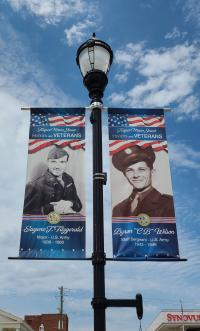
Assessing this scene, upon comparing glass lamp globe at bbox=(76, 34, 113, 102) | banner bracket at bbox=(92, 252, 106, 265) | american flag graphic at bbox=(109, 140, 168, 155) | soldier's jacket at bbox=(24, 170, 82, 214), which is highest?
glass lamp globe at bbox=(76, 34, 113, 102)

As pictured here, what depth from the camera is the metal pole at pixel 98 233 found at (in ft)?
17.7

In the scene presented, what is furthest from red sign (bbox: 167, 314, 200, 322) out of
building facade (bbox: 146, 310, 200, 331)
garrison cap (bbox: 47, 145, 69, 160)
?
garrison cap (bbox: 47, 145, 69, 160)

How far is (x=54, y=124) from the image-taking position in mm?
8016

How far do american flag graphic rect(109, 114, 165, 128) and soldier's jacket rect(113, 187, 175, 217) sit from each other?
1.27m

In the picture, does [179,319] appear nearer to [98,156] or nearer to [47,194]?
[47,194]

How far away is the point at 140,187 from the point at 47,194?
1449mm

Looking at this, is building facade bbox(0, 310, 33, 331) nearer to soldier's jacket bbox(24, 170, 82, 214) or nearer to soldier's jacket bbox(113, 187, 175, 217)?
soldier's jacket bbox(24, 170, 82, 214)

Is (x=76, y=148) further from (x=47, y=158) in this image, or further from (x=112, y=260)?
(x=112, y=260)

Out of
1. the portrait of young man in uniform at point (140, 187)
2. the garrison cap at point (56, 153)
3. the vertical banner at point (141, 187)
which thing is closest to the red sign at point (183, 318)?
the vertical banner at point (141, 187)

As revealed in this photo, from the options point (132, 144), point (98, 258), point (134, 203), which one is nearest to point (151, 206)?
point (134, 203)

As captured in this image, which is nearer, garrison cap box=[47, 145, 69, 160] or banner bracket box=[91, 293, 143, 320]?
banner bracket box=[91, 293, 143, 320]

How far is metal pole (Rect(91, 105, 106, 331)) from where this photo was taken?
5.39m

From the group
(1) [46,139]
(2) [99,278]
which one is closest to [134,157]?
(1) [46,139]

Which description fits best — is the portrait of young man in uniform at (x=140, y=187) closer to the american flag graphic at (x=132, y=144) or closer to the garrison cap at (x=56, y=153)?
the american flag graphic at (x=132, y=144)
